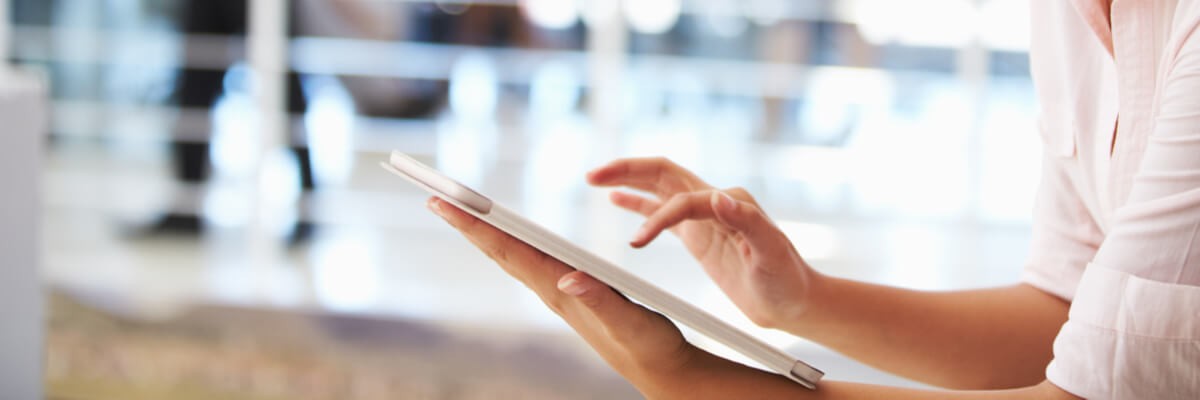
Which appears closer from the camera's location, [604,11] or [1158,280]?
[1158,280]

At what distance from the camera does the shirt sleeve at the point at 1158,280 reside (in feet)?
1.77

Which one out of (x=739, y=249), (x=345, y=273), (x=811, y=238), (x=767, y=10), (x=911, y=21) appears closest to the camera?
Result: (x=739, y=249)

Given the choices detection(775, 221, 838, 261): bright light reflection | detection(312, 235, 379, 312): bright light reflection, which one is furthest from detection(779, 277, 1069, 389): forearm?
detection(775, 221, 838, 261): bright light reflection

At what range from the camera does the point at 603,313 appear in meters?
0.57

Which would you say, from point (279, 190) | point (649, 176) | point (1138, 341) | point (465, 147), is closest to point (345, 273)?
point (279, 190)

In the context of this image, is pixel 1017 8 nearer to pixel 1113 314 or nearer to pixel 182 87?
pixel 182 87

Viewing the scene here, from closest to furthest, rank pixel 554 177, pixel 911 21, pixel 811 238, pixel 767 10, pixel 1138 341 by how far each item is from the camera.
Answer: pixel 1138 341, pixel 811 238, pixel 767 10, pixel 911 21, pixel 554 177

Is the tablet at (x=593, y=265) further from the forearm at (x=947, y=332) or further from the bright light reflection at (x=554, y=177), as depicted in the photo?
the bright light reflection at (x=554, y=177)

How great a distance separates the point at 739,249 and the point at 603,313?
0.21m

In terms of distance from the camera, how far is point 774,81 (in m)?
2.88

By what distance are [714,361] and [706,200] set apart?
0.29 ft

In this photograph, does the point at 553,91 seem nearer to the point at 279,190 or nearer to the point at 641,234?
the point at 279,190

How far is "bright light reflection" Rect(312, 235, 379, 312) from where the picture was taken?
2.46 m

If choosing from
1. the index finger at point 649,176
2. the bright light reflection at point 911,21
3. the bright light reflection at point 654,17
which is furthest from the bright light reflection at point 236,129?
the index finger at point 649,176
